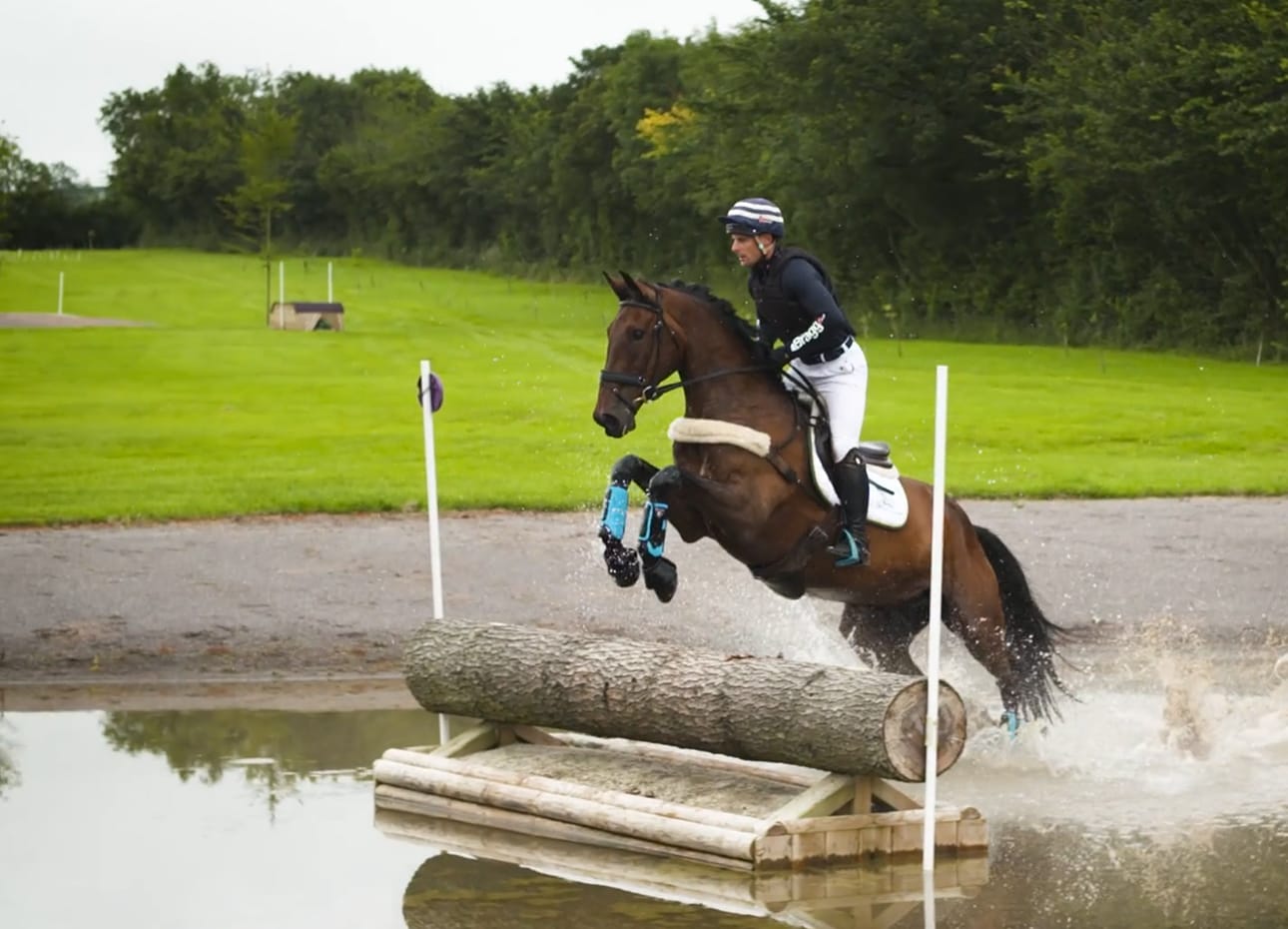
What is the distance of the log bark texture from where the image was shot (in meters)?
7.74

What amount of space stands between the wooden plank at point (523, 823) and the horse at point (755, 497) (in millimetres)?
1157

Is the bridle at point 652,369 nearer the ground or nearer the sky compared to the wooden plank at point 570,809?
nearer the sky

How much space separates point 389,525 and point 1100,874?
9.87 m

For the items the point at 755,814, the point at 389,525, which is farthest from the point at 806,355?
the point at 389,525

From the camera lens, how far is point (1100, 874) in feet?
24.8

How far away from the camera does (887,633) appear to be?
10.1m

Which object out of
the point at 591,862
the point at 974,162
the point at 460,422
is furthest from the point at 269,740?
the point at 974,162

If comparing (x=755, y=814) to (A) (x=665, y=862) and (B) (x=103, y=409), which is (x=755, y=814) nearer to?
(A) (x=665, y=862)

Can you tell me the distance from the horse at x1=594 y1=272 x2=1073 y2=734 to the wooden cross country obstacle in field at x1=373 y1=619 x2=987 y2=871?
588 mm

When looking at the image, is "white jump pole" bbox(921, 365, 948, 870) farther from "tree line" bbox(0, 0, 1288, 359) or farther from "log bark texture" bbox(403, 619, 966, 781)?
"tree line" bbox(0, 0, 1288, 359)

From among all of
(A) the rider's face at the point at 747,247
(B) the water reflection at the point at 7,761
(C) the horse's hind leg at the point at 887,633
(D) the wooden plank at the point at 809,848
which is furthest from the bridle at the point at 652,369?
(B) the water reflection at the point at 7,761

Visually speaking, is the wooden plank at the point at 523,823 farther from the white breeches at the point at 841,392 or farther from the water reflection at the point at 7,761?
the white breeches at the point at 841,392

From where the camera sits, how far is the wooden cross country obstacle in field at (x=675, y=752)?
7750 mm

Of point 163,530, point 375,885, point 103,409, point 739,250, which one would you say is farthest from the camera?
point 103,409
